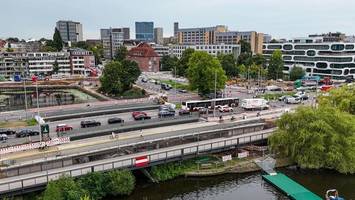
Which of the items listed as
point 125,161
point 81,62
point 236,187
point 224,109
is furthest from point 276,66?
point 125,161

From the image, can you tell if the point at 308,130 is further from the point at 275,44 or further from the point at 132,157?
the point at 275,44

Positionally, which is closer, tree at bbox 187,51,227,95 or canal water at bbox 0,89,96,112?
tree at bbox 187,51,227,95

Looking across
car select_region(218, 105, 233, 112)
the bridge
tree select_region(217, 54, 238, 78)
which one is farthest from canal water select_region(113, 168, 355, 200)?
tree select_region(217, 54, 238, 78)

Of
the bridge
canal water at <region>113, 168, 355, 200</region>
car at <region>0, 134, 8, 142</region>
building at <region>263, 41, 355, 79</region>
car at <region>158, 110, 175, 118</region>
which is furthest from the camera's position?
building at <region>263, 41, 355, 79</region>

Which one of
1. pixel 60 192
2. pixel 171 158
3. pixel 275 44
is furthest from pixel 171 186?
pixel 275 44

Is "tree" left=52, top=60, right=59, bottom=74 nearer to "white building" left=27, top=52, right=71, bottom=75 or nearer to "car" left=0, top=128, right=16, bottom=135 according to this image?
"white building" left=27, top=52, right=71, bottom=75
